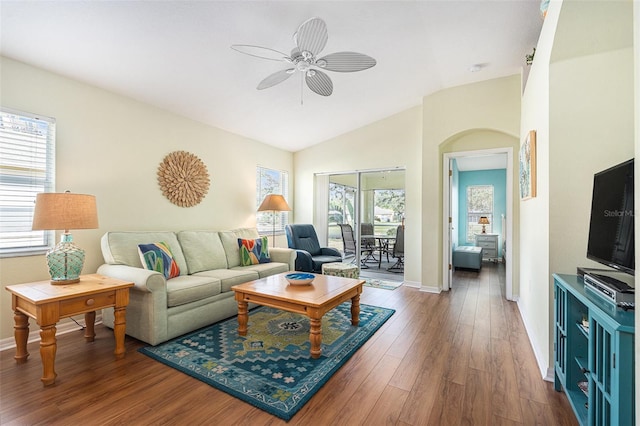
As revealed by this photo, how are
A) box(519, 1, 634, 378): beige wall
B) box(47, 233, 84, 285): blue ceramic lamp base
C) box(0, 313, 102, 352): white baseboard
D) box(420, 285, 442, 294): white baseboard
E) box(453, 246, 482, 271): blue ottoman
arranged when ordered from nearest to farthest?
1. box(519, 1, 634, 378): beige wall
2. box(47, 233, 84, 285): blue ceramic lamp base
3. box(0, 313, 102, 352): white baseboard
4. box(420, 285, 442, 294): white baseboard
5. box(453, 246, 482, 271): blue ottoman

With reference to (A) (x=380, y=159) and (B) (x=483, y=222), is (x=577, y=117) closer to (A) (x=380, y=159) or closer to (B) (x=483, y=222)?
(A) (x=380, y=159)

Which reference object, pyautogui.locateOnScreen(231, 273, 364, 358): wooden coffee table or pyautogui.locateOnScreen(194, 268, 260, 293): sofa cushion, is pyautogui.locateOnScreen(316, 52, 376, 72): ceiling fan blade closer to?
pyautogui.locateOnScreen(231, 273, 364, 358): wooden coffee table

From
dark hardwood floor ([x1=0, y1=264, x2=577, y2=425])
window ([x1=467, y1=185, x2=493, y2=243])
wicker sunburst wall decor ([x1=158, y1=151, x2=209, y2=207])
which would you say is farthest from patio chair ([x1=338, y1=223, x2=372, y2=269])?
window ([x1=467, y1=185, x2=493, y2=243])

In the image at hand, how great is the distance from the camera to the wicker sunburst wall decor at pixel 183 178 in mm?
3740

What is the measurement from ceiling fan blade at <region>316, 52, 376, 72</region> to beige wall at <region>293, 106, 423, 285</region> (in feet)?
8.96

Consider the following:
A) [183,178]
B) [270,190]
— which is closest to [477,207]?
[270,190]

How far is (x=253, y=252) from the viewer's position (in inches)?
163

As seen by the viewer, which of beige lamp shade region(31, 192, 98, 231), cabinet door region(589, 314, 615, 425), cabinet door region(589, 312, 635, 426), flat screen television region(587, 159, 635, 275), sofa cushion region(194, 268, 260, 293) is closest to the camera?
cabinet door region(589, 312, 635, 426)

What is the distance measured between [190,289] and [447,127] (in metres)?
4.09

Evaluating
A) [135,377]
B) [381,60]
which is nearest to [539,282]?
[381,60]

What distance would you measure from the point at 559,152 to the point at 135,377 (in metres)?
3.39

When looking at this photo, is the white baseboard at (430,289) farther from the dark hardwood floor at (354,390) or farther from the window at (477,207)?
the window at (477,207)

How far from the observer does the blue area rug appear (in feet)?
6.29

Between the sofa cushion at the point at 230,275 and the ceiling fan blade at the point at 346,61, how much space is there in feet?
7.75
